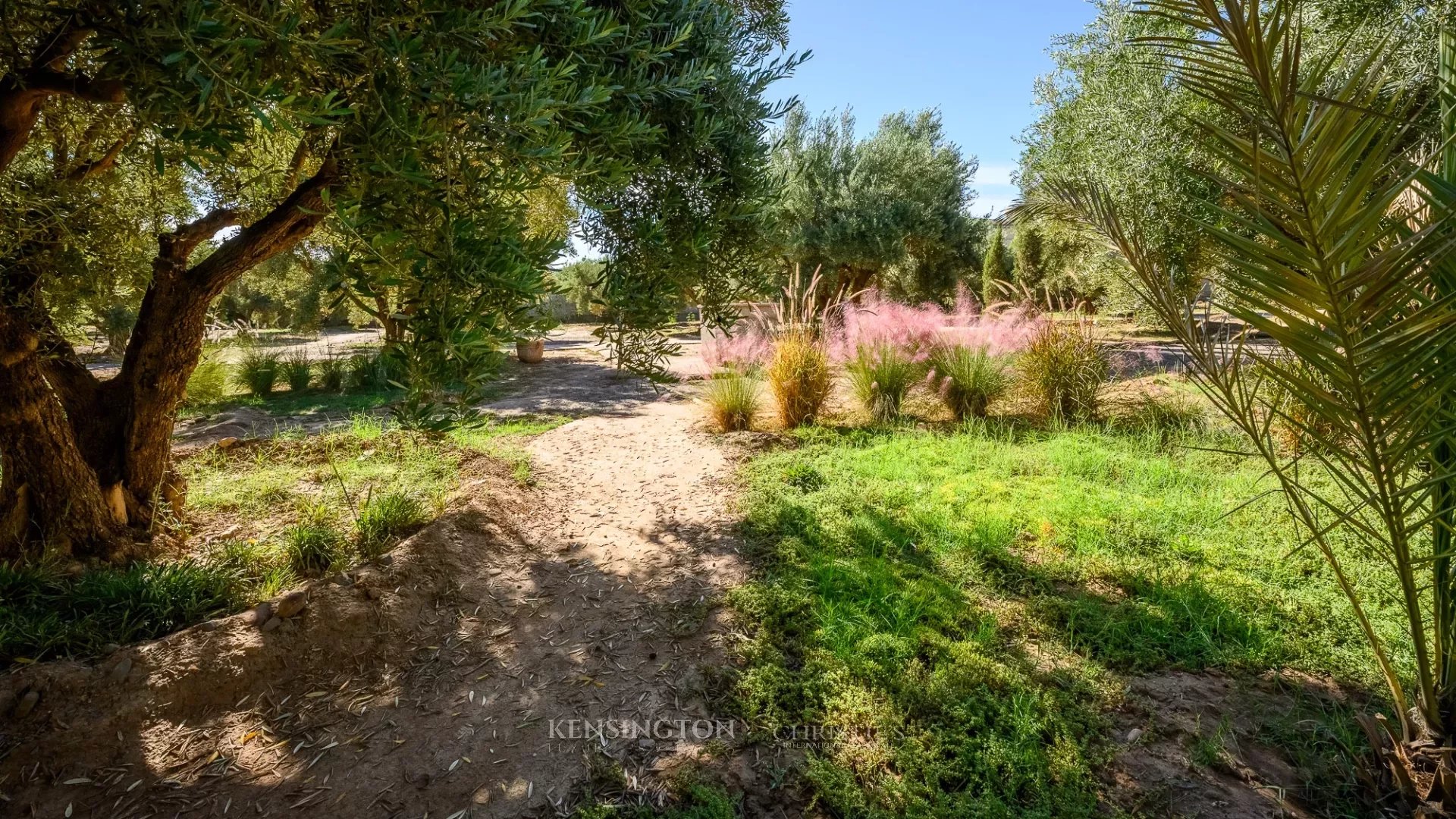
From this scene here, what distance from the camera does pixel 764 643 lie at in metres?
3.01

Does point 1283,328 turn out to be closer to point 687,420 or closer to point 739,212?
point 739,212

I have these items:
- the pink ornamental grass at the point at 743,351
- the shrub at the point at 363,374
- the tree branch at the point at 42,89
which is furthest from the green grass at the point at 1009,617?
the shrub at the point at 363,374

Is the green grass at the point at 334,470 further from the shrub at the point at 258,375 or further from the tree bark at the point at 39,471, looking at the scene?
the shrub at the point at 258,375

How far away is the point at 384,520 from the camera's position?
3.74 m

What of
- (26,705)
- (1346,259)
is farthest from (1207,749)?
(26,705)

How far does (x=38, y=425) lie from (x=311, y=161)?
2299 millimetres

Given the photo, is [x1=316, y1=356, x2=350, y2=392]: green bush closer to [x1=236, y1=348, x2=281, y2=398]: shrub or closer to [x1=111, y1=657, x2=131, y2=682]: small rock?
[x1=236, y1=348, x2=281, y2=398]: shrub

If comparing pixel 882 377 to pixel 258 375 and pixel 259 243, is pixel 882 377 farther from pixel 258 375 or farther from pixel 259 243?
pixel 258 375

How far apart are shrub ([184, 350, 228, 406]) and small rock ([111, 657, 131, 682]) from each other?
28.0 feet

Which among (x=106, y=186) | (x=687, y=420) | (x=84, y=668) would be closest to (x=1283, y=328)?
(x=84, y=668)

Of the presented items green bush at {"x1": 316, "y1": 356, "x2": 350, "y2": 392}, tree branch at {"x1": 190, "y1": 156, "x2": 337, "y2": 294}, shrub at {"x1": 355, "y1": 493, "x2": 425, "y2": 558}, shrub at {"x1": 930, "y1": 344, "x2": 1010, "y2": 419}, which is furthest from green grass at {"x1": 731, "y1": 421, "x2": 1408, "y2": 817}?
green bush at {"x1": 316, "y1": 356, "x2": 350, "y2": 392}

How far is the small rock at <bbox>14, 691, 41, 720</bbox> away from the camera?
219 centimetres

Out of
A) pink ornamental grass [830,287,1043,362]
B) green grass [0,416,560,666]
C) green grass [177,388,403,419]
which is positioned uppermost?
pink ornamental grass [830,287,1043,362]

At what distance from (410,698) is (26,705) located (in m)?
1.27
